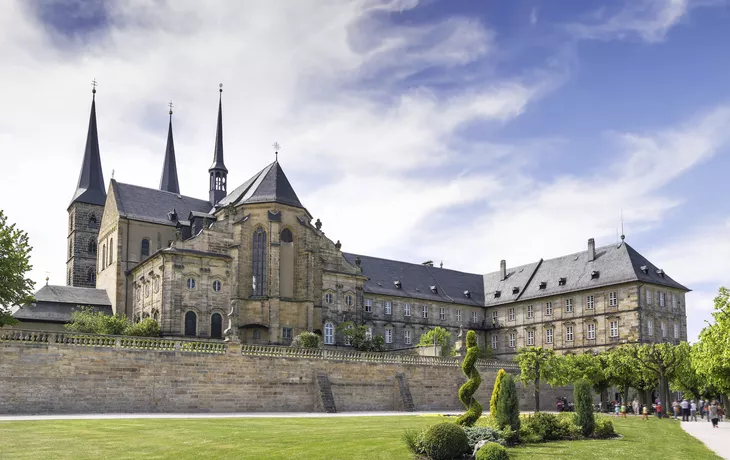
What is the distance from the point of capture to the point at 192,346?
4272 cm

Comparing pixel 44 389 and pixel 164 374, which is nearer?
pixel 44 389

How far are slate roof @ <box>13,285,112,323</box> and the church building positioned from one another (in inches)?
59.4

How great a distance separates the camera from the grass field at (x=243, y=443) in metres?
20.6

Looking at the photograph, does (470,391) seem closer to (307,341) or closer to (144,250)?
(307,341)

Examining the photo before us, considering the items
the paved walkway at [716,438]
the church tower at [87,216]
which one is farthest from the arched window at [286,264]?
the paved walkway at [716,438]

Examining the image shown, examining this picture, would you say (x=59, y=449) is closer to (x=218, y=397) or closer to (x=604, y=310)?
(x=218, y=397)

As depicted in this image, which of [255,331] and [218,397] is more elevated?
[255,331]

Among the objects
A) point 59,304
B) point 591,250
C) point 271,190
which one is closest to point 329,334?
point 271,190

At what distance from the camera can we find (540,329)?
8025 cm

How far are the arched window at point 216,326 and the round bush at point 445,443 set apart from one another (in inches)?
1689

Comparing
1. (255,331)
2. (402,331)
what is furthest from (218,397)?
(402,331)

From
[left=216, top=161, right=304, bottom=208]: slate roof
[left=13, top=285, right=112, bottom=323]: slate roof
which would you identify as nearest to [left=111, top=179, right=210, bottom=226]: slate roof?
[left=216, top=161, right=304, bottom=208]: slate roof

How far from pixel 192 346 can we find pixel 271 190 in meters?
25.9

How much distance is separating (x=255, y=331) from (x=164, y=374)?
72.7ft
